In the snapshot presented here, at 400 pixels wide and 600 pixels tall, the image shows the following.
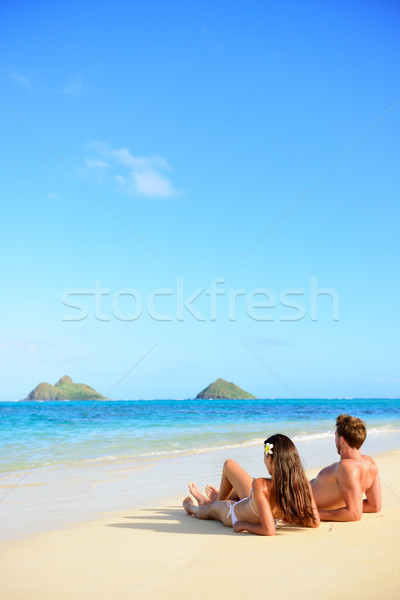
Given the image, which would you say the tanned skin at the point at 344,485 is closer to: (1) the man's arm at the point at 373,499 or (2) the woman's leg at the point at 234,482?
(1) the man's arm at the point at 373,499

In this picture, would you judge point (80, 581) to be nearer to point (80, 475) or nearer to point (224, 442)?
point (80, 475)

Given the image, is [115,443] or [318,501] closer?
[318,501]

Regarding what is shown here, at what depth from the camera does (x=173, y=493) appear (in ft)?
21.8

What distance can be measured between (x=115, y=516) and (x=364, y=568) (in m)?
2.79

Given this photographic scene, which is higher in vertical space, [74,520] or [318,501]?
[318,501]

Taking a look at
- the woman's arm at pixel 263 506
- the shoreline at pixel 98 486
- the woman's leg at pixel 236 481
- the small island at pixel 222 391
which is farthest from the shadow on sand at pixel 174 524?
the small island at pixel 222 391

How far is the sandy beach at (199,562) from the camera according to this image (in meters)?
3.01

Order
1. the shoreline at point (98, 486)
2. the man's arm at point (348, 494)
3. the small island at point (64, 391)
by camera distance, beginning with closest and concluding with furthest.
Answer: the man's arm at point (348, 494), the shoreline at point (98, 486), the small island at point (64, 391)

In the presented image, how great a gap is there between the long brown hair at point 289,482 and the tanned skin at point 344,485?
0.30 m

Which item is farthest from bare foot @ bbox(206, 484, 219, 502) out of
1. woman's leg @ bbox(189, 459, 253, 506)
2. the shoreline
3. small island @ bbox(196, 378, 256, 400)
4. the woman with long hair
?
small island @ bbox(196, 378, 256, 400)

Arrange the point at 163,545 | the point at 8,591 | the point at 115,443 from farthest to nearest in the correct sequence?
the point at 115,443, the point at 163,545, the point at 8,591

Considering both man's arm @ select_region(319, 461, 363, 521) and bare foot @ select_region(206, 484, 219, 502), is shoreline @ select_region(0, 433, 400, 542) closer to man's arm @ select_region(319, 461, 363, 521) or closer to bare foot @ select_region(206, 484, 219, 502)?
bare foot @ select_region(206, 484, 219, 502)

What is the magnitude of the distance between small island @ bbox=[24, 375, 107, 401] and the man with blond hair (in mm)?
78015

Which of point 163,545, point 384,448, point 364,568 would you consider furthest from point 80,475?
point 384,448
